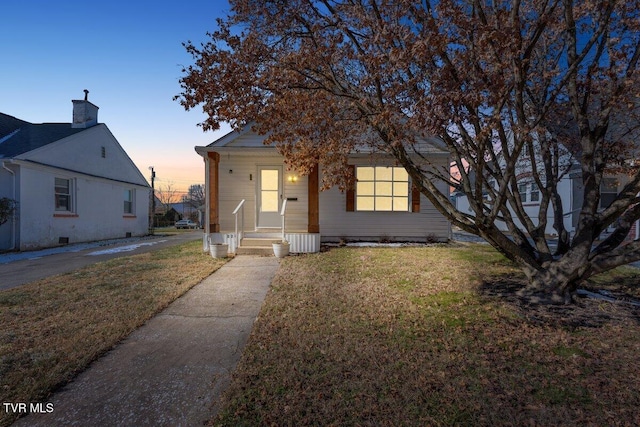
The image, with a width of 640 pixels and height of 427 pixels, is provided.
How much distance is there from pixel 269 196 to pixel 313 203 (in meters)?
1.70

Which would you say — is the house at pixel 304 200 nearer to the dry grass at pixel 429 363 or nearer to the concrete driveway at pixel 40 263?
the concrete driveway at pixel 40 263

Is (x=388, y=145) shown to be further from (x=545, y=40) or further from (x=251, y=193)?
(x=251, y=193)

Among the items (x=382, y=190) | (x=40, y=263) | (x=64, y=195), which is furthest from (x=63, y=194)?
(x=382, y=190)

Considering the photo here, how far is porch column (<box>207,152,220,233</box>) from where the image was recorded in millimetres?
9096

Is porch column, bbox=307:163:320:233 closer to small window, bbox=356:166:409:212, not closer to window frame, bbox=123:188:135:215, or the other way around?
small window, bbox=356:166:409:212

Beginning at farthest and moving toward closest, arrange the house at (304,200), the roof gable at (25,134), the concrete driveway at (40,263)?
the roof gable at (25,134) → the house at (304,200) → the concrete driveway at (40,263)

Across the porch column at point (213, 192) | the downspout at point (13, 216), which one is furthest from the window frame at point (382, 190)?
the downspout at point (13, 216)

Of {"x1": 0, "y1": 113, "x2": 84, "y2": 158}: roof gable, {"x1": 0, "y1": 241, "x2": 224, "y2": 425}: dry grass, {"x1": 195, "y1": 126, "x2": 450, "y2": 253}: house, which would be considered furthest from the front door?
{"x1": 0, "y1": 113, "x2": 84, "y2": 158}: roof gable

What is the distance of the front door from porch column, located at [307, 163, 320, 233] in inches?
47.4

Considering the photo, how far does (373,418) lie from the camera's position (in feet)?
6.79

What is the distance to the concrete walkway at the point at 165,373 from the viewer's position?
7.02ft

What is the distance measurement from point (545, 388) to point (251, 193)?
8777 mm

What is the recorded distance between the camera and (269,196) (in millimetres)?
10094

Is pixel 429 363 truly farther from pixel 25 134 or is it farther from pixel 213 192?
pixel 25 134
